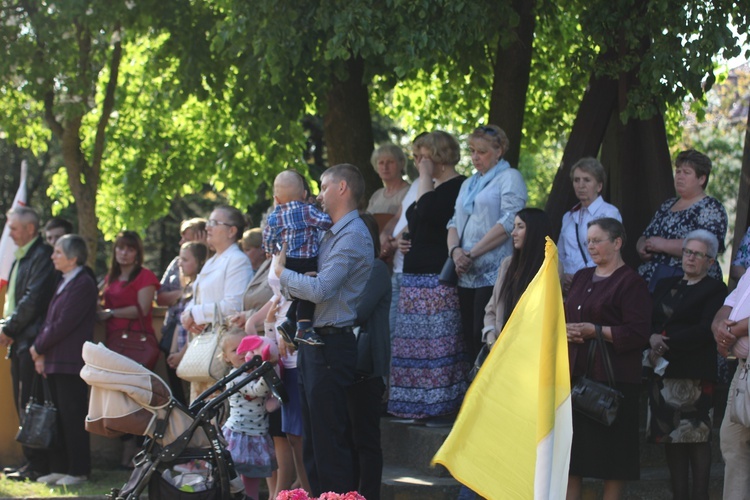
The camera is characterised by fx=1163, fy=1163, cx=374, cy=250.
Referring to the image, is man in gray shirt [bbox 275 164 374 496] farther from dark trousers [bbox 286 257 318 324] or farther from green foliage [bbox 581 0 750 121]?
green foliage [bbox 581 0 750 121]

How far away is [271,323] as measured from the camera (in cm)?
814

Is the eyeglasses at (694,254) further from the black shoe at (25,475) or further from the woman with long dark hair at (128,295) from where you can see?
the black shoe at (25,475)

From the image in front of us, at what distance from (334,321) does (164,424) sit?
136 centimetres

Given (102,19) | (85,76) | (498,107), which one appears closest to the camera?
(498,107)

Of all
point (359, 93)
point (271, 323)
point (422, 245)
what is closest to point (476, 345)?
point (422, 245)

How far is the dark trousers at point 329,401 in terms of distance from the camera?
7.05 metres

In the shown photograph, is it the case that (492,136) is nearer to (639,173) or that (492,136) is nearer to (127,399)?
(639,173)

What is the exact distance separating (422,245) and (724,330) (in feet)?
9.16

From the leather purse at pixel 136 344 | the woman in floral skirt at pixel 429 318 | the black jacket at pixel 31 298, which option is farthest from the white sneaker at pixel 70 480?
the woman in floral skirt at pixel 429 318

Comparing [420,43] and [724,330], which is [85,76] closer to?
[420,43]

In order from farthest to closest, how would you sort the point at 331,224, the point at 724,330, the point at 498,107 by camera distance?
1. the point at 498,107
2. the point at 331,224
3. the point at 724,330

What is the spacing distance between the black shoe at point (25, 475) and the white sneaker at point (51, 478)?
0.31 ft

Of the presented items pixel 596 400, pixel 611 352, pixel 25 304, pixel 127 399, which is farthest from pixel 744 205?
pixel 25 304

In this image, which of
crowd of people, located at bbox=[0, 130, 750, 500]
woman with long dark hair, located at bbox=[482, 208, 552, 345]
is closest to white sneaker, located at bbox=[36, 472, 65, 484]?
crowd of people, located at bbox=[0, 130, 750, 500]
